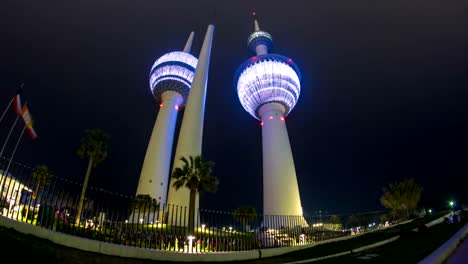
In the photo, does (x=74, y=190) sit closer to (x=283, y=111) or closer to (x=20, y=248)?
(x=20, y=248)

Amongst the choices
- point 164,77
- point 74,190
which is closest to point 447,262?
point 74,190

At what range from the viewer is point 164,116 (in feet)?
271

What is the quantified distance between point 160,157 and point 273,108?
34269mm

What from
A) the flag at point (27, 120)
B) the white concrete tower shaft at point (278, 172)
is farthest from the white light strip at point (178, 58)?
the flag at point (27, 120)

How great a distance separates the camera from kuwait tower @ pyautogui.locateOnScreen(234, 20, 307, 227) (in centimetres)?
6775

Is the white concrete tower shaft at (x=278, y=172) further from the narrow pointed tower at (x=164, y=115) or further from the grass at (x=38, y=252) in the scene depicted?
the grass at (x=38, y=252)

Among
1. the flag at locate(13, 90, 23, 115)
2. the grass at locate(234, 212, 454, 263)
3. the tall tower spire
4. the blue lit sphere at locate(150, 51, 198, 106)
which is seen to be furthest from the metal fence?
the blue lit sphere at locate(150, 51, 198, 106)

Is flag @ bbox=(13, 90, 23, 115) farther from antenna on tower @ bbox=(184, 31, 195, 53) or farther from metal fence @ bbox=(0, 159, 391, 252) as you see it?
antenna on tower @ bbox=(184, 31, 195, 53)

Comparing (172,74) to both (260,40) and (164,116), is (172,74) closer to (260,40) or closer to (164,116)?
(164,116)

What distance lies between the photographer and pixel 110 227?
14.6m

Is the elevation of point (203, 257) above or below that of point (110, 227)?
below

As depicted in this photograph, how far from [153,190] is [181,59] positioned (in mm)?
45946

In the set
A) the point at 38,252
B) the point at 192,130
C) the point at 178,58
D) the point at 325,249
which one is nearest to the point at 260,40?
the point at 178,58

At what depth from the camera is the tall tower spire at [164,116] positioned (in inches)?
2857
